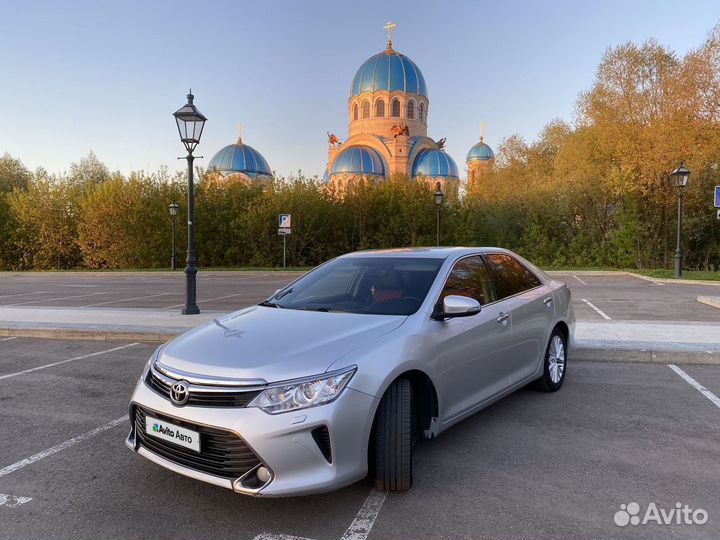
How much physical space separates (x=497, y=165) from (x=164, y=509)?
39.4 meters

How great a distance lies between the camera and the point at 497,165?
39594 millimetres

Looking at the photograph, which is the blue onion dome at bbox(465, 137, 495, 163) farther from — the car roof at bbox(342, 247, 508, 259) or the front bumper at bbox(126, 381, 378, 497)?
the front bumper at bbox(126, 381, 378, 497)

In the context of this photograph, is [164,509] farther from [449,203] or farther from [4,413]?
[449,203]

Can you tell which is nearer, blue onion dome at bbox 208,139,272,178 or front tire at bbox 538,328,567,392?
front tire at bbox 538,328,567,392

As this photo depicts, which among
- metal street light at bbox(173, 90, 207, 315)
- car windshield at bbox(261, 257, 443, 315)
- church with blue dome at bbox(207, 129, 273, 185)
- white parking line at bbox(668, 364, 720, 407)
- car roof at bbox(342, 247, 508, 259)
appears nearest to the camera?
car windshield at bbox(261, 257, 443, 315)

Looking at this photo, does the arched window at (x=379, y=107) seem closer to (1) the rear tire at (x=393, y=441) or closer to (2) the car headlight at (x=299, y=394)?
(1) the rear tire at (x=393, y=441)

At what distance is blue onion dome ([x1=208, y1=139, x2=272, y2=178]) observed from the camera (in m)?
64.5

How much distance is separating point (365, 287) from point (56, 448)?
9.11 feet

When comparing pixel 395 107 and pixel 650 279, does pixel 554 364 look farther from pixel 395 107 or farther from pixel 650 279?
pixel 395 107

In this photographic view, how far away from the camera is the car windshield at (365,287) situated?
3.96 m

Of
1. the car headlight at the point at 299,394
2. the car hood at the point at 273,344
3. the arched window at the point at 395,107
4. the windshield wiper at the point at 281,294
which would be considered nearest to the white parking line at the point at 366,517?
the car headlight at the point at 299,394

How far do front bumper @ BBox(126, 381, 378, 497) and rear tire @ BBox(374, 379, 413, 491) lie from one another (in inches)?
6.3

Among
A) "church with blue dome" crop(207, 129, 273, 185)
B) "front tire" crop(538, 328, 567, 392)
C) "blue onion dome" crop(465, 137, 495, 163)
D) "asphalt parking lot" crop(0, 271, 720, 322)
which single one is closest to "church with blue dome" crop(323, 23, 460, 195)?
"church with blue dome" crop(207, 129, 273, 185)

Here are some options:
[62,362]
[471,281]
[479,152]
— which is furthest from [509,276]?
[479,152]
